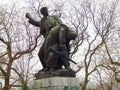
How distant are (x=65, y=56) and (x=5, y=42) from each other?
1733cm

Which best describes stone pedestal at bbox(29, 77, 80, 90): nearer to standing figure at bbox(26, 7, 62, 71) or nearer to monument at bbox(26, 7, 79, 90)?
monument at bbox(26, 7, 79, 90)

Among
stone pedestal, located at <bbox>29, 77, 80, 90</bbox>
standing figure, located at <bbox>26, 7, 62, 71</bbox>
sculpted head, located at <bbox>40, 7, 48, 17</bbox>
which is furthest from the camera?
sculpted head, located at <bbox>40, 7, 48, 17</bbox>

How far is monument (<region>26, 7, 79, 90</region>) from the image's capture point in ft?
30.4

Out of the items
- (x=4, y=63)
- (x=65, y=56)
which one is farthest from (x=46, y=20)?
(x=4, y=63)

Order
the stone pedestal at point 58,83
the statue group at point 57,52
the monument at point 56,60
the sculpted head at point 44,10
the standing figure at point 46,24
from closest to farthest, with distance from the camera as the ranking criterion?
the stone pedestal at point 58,83 < the monument at point 56,60 < the statue group at point 57,52 < the standing figure at point 46,24 < the sculpted head at point 44,10

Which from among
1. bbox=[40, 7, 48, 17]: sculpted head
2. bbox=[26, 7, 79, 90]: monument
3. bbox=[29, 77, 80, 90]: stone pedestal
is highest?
bbox=[40, 7, 48, 17]: sculpted head

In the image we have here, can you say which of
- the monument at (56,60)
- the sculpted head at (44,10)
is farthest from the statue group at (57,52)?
the sculpted head at (44,10)

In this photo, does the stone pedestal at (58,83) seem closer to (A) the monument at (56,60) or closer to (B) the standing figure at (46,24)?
(A) the monument at (56,60)

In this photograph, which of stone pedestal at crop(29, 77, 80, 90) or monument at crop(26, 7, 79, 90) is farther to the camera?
monument at crop(26, 7, 79, 90)

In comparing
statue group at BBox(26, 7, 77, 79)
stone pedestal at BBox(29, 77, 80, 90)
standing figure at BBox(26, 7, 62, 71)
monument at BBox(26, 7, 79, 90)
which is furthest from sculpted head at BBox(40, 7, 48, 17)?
stone pedestal at BBox(29, 77, 80, 90)

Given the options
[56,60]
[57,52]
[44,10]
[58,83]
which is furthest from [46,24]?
[58,83]

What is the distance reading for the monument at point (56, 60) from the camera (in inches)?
364

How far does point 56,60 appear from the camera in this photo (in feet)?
31.8

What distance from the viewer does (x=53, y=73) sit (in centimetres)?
→ 941
